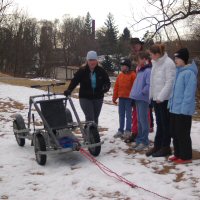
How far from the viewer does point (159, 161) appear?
656cm

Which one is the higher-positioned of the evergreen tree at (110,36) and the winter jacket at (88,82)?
the evergreen tree at (110,36)

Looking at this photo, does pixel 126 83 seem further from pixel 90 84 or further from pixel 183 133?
pixel 183 133

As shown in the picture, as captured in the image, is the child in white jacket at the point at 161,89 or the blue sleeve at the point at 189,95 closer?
the blue sleeve at the point at 189,95

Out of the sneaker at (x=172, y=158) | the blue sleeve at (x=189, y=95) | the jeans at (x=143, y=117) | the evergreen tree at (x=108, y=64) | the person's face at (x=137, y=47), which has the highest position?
the evergreen tree at (x=108, y=64)

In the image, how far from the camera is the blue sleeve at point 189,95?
6.04 meters

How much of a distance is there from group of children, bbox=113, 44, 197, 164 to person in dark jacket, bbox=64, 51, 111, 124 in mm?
542

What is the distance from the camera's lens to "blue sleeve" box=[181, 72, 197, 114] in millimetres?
6035

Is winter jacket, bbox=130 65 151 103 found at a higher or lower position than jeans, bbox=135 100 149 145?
higher

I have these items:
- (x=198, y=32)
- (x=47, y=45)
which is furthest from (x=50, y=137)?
(x=47, y=45)

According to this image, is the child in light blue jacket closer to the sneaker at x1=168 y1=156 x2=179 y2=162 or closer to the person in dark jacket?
the sneaker at x1=168 y1=156 x2=179 y2=162

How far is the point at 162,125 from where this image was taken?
6.87 m

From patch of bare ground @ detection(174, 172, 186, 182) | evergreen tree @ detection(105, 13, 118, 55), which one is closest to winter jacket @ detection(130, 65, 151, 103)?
patch of bare ground @ detection(174, 172, 186, 182)

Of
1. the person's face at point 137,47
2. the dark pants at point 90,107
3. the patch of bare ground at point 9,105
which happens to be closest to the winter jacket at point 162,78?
the person's face at point 137,47

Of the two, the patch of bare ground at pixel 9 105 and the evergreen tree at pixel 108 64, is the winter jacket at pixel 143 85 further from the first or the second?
the evergreen tree at pixel 108 64
